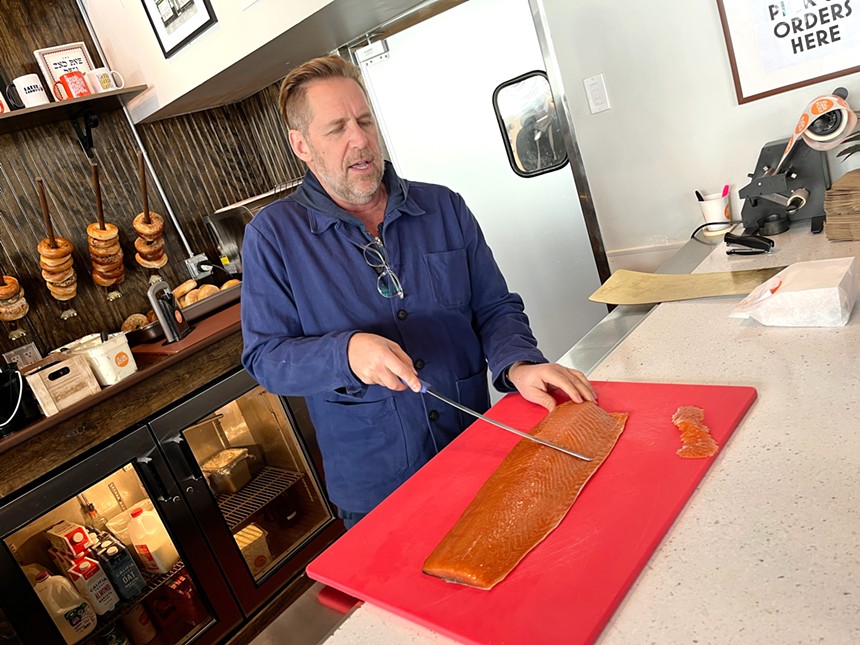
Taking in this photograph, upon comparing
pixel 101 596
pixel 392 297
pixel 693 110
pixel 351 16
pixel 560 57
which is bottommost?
pixel 101 596

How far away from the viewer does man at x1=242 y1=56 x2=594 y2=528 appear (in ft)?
4.50

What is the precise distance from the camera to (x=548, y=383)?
1.21m

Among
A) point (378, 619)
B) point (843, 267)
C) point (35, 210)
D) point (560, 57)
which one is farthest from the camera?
point (35, 210)

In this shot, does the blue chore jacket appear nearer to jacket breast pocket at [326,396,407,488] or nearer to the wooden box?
jacket breast pocket at [326,396,407,488]

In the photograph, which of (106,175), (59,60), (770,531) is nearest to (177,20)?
(59,60)

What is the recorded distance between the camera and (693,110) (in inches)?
78.7

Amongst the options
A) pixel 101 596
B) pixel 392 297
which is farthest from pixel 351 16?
pixel 101 596

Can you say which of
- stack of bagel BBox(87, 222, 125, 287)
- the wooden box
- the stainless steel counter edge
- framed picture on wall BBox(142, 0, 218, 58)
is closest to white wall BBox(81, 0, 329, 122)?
framed picture on wall BBox(142, 0, 218, 58)

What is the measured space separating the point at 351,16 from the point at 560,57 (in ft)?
2.51

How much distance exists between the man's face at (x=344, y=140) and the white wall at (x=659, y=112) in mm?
1054

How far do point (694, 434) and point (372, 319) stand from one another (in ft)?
2.37

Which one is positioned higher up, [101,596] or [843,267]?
[843,267]

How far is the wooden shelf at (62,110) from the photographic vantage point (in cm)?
250

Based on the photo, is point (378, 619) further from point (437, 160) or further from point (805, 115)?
point (437, 160)
